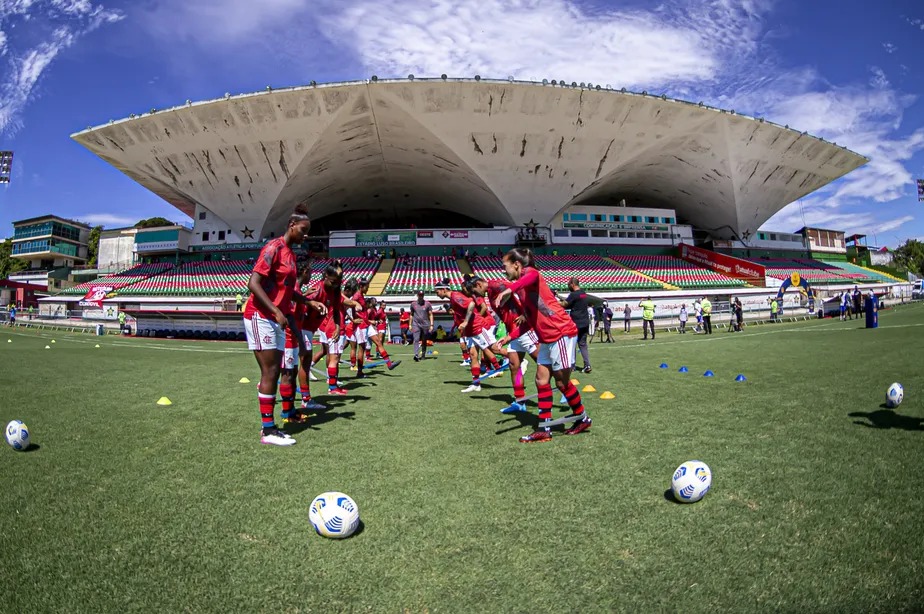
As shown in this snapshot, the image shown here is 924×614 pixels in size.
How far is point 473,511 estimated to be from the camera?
3.04 m

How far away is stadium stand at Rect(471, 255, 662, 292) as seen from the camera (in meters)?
33.0

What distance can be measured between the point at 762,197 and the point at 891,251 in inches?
A: 1474

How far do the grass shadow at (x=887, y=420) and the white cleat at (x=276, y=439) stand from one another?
5672 mm

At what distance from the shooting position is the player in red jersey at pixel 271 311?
477cm

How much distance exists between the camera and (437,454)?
14.2ft

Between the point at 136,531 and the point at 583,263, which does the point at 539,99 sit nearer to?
the point at 583,263

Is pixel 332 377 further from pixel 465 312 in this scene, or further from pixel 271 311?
pixel 271 311

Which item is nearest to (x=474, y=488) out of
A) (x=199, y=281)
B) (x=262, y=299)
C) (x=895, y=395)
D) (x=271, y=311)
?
(x=271, y=311)

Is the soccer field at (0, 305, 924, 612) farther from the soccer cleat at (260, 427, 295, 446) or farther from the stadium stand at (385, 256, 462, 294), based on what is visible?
the stadium stand at (385, 256, 462, 294)

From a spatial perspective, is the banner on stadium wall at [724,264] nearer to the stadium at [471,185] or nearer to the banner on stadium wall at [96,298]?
the stadium at [471,185]

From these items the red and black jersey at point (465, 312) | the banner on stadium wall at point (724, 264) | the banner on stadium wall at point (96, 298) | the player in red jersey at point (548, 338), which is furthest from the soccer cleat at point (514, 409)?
the banner on stadium wall at point (724, 264)

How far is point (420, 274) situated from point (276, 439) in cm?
3014

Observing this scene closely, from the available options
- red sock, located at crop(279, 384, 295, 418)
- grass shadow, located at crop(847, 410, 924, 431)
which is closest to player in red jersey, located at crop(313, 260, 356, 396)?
red sock, located at crop(279, 384, 295, 418)

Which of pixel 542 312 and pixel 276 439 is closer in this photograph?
pixel 276 439
